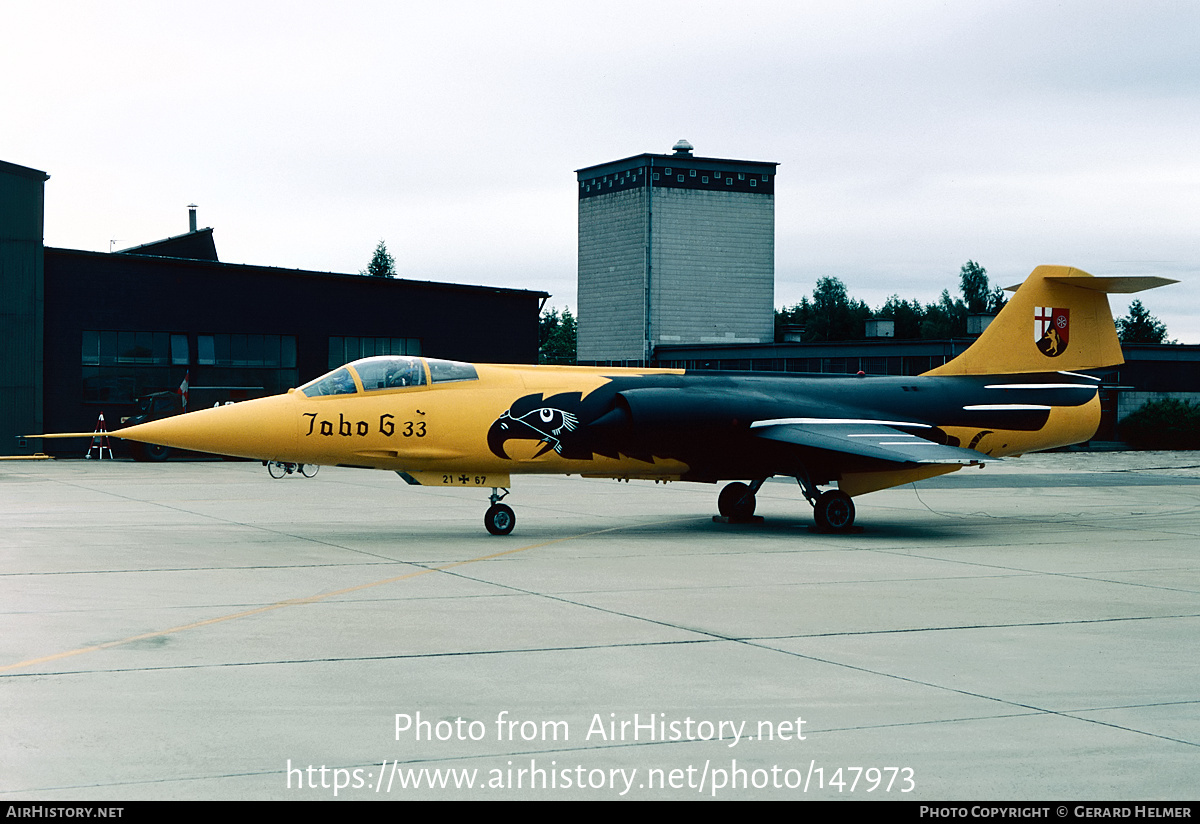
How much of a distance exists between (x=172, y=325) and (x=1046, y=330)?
33288mm

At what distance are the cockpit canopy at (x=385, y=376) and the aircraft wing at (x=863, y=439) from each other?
4571 millimetres

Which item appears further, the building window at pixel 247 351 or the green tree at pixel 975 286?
the green tree at pixel 975 286

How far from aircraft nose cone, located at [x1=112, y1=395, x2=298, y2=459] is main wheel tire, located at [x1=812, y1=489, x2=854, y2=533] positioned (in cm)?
770

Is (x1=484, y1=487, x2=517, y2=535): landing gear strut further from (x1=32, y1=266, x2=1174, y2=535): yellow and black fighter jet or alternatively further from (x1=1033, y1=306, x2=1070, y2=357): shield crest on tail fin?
(x1=1033, y1=306, x2=1070, y2=357): shield crest on tail fin

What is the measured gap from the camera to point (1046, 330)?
1956cm

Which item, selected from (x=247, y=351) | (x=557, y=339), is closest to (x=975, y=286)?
(x=557, y=339)

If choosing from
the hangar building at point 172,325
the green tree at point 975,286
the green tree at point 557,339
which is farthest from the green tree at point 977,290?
the hangar building at point 172,325

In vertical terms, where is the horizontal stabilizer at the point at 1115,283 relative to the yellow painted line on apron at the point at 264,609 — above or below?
above

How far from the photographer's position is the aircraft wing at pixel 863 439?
15938 mm

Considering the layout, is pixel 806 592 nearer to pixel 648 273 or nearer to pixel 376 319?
pixel 376 319

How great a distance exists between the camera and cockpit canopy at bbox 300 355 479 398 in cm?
1591

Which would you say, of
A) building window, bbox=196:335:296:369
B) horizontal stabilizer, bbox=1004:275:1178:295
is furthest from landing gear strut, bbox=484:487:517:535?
building window, bbox=196:335:296:369

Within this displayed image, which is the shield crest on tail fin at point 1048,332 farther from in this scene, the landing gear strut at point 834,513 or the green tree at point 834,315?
the green tree at point 834,315

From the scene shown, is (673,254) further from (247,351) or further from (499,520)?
(499,520)
